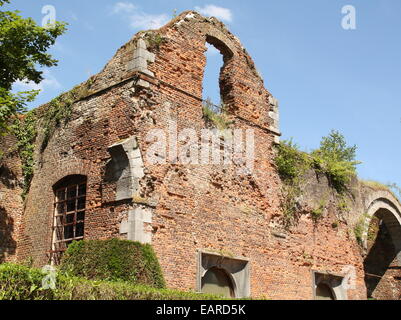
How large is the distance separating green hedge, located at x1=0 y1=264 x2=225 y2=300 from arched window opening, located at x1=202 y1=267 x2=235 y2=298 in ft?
12.1

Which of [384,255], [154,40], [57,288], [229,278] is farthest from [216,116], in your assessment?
[384,255]

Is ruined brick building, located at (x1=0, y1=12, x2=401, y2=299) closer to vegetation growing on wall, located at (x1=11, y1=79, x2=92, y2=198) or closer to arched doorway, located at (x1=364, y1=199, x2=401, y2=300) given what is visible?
vegetation growing on wall, located at (x1=11, y1=79, x2=92, y2=198)

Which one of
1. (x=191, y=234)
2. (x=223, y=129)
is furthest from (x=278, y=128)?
(x=191, y=234)

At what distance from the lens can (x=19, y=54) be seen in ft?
41.2

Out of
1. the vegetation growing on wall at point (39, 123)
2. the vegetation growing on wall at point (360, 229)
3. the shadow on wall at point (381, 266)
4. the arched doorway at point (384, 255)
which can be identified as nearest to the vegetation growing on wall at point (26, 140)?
the vegetation growing on wall at point (39, 123)

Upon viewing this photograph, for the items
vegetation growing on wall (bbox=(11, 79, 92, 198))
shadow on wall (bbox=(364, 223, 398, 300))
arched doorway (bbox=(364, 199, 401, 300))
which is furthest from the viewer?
shadow on wall (bbox=(364, 223, 398, 300))

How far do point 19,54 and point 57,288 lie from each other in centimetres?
725

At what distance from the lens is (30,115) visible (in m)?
14.0

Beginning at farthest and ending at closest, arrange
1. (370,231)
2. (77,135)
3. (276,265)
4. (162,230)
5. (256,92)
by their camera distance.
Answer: (370,231)
(256,92)
(276,265)
(77,135)
(162,230)

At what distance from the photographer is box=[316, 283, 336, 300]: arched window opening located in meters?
14.9

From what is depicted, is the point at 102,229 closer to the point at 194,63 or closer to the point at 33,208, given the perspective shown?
the point at 33,208

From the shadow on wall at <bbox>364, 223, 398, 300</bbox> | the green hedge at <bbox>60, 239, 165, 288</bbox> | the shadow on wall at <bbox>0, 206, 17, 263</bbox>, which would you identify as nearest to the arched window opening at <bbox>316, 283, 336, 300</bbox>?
the shadow on wall at <bbox>364, 223, 398, 300</bbox>

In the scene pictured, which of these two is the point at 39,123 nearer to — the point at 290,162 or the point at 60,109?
the point at 60,109

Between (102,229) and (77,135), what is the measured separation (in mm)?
2536
